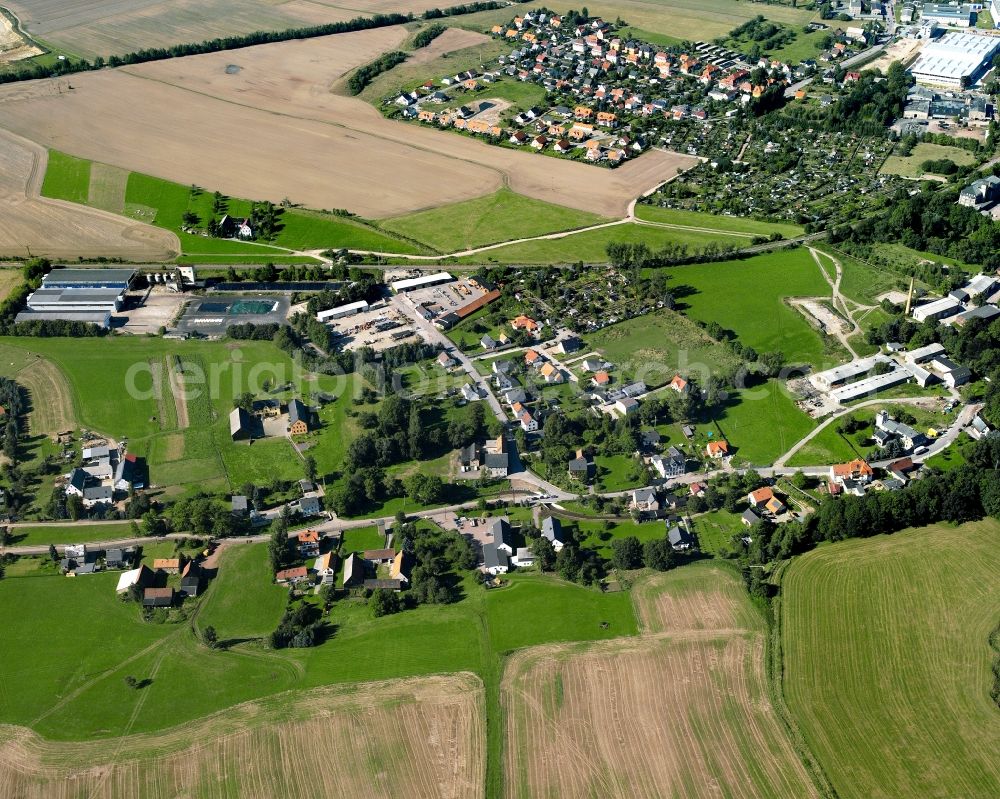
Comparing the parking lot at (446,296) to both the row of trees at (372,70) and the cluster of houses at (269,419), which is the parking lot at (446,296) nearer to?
the cluster of houses at (269,419)

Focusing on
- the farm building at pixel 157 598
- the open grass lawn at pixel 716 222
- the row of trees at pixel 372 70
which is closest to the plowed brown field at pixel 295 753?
the farm building at pixel 157 598

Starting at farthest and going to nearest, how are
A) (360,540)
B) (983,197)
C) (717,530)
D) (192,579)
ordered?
1. (983,197)
2. (360,540)
3. (717,530)
4. (192,579)

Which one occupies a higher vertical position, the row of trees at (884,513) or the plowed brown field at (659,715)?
the row of trees at (884,513)

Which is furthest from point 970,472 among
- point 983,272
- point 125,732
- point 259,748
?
point 125,732

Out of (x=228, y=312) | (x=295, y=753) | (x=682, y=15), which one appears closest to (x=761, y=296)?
(x=228, y=312)

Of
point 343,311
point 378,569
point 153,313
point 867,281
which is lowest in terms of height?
point 378,569

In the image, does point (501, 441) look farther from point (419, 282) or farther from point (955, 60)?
point (955, 60)
